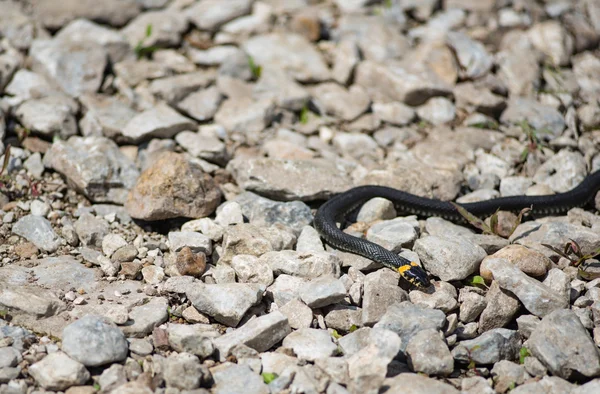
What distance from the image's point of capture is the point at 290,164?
8.43 meters

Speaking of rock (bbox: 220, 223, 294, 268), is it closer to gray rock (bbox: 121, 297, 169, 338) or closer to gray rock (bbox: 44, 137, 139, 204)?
gray rock (bbox: 121, 297, 169, 338)

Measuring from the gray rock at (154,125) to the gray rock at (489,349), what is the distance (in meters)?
5.16

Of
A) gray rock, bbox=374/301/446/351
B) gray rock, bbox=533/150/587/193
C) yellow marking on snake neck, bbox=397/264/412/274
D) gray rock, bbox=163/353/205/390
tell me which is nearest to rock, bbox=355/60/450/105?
gray rock, bbox=533/150/587/193

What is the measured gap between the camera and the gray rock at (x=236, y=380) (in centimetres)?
522

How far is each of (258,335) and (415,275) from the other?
1930mm

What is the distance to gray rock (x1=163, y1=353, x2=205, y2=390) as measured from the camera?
5.15 m

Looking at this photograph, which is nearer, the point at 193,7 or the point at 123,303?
the point at 123,303

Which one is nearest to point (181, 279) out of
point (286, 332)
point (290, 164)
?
point (286, 332)

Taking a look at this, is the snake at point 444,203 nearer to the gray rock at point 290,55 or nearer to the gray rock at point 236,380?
the gray rock at point 236,380

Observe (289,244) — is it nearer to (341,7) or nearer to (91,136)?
(91,136)

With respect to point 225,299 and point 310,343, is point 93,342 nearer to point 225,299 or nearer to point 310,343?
point 225,299

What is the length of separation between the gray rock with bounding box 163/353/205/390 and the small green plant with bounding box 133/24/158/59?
22.4 ft

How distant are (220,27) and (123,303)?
671 centimetres

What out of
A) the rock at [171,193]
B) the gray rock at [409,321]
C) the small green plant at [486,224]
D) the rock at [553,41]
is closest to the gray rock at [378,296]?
the gray rock at [409,321]
